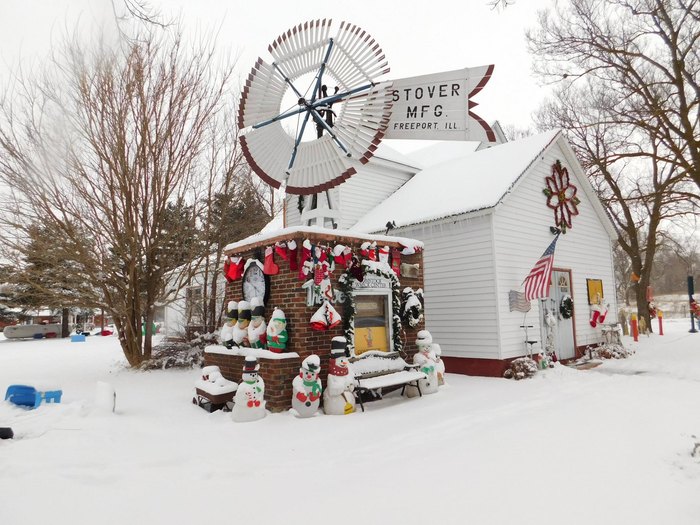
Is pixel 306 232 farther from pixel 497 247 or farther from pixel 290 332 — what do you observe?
pixel 497 247

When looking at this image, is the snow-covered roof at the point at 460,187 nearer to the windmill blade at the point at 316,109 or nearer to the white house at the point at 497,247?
the white house at the point at 497,247

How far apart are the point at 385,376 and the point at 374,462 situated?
2.64 m

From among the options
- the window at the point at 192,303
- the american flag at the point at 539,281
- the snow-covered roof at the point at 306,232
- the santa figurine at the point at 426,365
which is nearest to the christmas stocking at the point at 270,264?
the snow-covered roof at the point at 306,232

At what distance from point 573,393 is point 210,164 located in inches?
444

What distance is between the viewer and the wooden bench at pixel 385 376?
21.8 ft

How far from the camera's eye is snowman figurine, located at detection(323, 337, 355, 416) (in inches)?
251

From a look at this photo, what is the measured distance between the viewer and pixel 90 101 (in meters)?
10.5

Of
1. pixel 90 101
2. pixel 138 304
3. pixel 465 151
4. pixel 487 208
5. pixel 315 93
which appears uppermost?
pixel 465 151

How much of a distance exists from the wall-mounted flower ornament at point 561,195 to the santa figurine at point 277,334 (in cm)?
844

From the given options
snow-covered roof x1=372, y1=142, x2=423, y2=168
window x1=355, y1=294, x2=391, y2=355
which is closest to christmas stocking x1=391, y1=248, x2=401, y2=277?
window x1=355, y1=294, x2=391, y2=355

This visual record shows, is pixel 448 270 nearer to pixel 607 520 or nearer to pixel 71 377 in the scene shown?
pixel 607 520

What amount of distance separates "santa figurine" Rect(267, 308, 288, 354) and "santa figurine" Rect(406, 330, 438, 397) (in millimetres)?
2510

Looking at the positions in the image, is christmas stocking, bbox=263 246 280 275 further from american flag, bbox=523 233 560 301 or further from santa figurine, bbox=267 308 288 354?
american flag, bbox=523 233 560 301

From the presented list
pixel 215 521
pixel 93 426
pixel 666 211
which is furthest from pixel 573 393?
pixel 666 211
